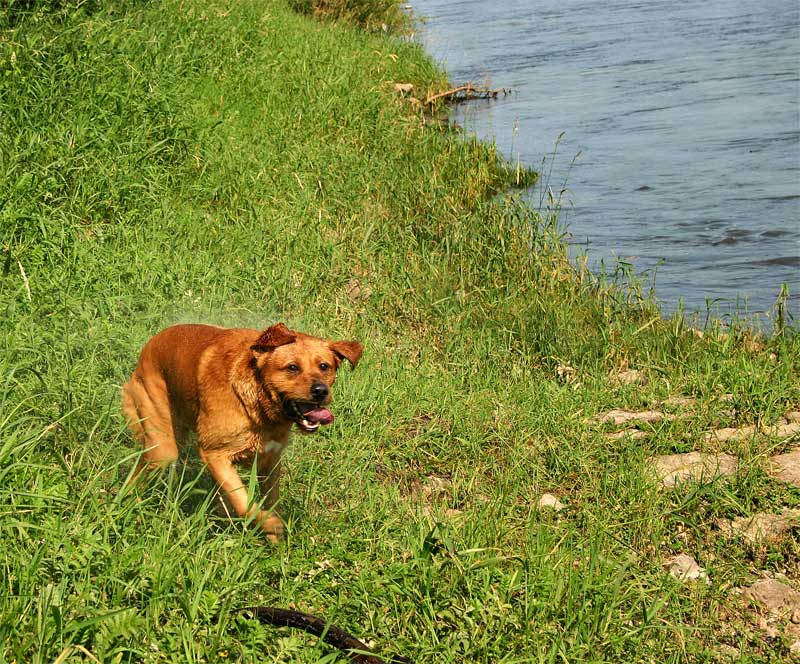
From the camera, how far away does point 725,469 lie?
19.3ft

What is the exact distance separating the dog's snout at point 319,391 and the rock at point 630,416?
8.95 ft

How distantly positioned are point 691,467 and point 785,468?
573 mm

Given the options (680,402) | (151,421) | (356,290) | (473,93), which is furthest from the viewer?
(473,93)

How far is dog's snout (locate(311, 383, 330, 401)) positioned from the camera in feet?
14.2

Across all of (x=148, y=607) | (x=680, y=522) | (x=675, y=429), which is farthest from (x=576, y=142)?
(x=148, y=607)

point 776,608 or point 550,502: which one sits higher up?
point 550,502

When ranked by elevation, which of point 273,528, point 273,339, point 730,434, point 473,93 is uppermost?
point 273,339

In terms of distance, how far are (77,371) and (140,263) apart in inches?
75.5

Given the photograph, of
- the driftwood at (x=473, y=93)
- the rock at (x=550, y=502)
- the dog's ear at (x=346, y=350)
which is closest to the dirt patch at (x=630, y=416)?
the rock at (x=550, y=502)

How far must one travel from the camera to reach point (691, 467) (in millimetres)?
5836

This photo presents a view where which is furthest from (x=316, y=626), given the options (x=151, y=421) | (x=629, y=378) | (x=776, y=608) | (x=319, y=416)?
(x=629, y=378)

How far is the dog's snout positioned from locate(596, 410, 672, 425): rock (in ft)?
8.95

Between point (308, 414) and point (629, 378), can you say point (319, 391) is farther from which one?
point (629, 378)

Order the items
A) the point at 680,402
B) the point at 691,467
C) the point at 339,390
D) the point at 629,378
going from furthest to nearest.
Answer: the point at 629,378 → the point at 680,402 → the point at 339,390 → the point at 691,467
